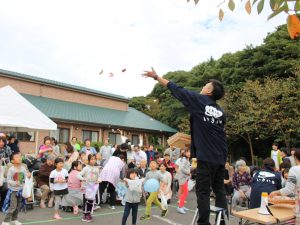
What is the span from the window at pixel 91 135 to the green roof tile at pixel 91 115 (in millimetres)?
932

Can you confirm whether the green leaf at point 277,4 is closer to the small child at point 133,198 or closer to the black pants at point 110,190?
the small child at point 133,198

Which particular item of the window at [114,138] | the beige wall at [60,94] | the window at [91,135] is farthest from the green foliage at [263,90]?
the window at [91,135]

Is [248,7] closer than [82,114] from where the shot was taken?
Yes

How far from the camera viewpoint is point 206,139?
3525mm

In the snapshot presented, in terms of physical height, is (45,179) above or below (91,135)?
below

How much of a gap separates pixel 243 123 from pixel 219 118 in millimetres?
17996

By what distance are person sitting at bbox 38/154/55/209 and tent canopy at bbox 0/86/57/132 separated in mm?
1037

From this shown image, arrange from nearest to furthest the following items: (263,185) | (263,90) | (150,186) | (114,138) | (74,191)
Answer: (263,185)
(150,186)
(74,191)
(263,90)
(114,138)

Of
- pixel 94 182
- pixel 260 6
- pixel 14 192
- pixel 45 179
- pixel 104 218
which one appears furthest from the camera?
pixel 45 179

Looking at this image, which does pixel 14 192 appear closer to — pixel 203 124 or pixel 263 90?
pixel 203 124

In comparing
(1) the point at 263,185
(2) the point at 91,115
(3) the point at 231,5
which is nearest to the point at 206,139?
(3) the point at 231,5

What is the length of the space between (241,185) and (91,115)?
1606 cm

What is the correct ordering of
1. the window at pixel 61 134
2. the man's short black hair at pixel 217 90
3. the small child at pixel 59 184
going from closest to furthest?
the man's short black hair at pixel 217 90, the small child at pixel 59 184, the window at pixel 61 134

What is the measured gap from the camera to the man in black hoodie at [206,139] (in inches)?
134
